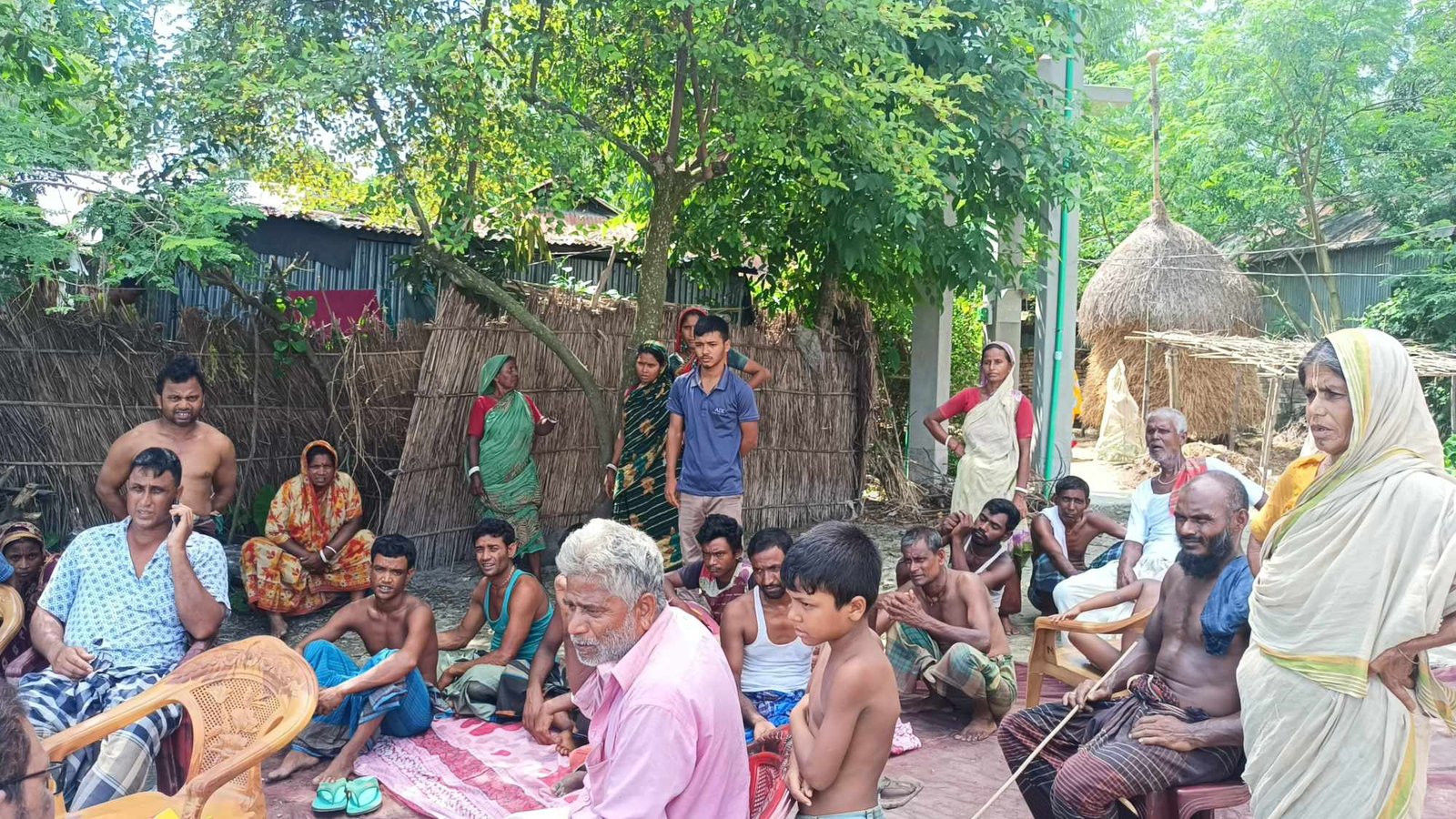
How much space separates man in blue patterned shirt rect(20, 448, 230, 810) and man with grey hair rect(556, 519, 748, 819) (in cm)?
213

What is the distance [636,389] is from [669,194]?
139 cm

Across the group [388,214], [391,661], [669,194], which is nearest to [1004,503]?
[669,194]

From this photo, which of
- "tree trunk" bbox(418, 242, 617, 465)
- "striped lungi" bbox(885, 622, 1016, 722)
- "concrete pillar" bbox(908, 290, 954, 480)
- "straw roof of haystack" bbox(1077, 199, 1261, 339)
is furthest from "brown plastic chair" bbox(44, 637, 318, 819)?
"straw roof of haystack" bbox(1077, 199, 1261, 339)

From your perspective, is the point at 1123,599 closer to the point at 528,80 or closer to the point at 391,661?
the point at 391,661

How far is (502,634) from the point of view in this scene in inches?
219

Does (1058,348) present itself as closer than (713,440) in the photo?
No

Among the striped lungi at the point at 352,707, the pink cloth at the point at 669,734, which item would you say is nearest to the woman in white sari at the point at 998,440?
the striped lungi at the point at 352,707

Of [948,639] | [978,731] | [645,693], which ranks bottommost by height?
[978,731]

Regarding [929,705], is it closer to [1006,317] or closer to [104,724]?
[104,724]

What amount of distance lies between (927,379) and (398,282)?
5.41m

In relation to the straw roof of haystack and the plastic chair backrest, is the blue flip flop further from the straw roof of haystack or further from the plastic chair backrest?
the straw roof of haystack

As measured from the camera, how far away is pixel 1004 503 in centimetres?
686

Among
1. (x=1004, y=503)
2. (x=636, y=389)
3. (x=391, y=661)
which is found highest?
(x=636, y=389)

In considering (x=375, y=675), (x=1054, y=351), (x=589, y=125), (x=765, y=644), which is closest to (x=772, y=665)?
(x=765, y=644)
